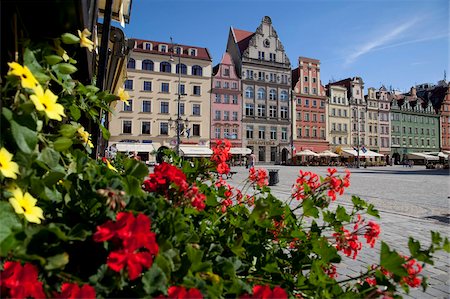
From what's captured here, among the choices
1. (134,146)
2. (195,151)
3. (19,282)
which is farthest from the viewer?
(195,151)

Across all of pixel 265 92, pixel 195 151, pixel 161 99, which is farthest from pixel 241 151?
pixel 161 99

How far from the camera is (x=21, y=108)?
83cm

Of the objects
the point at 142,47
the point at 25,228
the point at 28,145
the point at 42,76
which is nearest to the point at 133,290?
the point at 25,228

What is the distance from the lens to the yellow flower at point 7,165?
0.79m

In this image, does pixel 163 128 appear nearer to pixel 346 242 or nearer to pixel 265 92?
pixel 265 92

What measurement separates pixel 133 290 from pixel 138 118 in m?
37.4

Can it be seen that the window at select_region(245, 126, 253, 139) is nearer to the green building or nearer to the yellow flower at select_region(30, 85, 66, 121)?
the green building

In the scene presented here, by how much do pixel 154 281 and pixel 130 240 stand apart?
13 centimetres

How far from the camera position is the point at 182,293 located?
0.77m

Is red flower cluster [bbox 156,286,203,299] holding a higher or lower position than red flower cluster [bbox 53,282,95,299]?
lower

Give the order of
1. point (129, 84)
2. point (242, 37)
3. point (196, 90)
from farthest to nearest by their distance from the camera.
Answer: point (242, 37), point (196, 90), point (129, 84)

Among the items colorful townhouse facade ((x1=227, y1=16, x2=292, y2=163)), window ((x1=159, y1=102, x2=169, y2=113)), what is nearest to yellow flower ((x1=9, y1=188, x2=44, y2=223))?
window ((x1=159, y1=102, x2=169, y2=113))

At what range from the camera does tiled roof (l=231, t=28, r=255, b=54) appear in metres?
43.7

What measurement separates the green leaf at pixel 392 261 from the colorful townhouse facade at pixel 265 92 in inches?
1626
